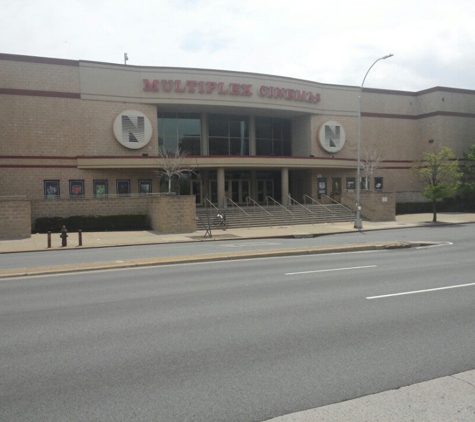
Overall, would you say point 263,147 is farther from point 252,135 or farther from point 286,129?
point 286,129

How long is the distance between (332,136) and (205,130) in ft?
38.4

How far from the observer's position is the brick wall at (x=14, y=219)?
25328mm

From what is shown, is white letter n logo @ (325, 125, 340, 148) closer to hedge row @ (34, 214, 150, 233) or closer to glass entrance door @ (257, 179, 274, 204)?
glass entrance door @ (257, 179, 274, 204)

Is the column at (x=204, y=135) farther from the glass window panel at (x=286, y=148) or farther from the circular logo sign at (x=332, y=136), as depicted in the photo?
the circular logo sign at (x=332, y=136)

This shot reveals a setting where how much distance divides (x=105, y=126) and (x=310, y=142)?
59.3ft

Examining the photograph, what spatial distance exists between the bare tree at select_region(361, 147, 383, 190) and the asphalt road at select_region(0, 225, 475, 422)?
98.1 ft

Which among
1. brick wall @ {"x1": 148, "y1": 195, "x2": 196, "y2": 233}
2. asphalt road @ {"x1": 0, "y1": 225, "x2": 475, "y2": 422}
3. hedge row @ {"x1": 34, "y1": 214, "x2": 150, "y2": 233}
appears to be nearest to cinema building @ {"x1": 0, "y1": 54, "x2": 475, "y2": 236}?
hedge row @ {"x1": 34, "y1": 214, "x2": 150, "y2": 233}

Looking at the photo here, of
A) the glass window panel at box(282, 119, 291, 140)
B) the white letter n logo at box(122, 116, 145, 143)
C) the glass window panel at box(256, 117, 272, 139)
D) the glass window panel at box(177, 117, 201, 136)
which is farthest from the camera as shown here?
the glass window panel at box(282, 119, 291, 140)

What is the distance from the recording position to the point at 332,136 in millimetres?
41719

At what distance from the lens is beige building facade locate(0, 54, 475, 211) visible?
Answer: 32438 millimetres

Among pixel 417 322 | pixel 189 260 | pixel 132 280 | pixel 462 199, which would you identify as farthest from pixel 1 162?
pixel 462 199

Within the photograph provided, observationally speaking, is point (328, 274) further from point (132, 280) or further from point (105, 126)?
point (105, 126)

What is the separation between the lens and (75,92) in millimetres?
33312

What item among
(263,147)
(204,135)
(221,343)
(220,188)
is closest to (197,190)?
(204,135)
